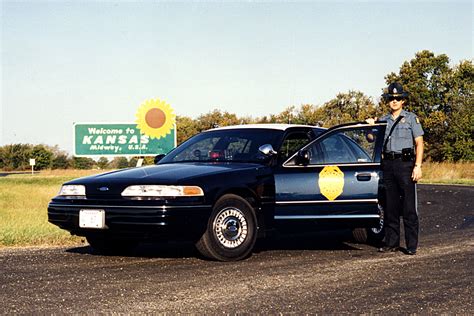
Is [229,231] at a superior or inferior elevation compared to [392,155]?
inferior

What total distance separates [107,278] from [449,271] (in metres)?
3.17

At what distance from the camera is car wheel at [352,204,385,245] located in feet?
30.1

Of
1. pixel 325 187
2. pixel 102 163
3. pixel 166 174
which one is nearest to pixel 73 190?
pixel 166 174

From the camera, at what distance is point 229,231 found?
24.5 feet

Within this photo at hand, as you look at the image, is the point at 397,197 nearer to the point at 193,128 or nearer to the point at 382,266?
the point at 382,266

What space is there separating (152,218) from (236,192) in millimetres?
1082

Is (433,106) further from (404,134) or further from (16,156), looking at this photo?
(16,156)

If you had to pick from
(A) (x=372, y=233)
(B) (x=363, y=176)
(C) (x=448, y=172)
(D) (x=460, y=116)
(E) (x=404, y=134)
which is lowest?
(A) (x=372, y=233)

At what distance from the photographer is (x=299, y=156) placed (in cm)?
810

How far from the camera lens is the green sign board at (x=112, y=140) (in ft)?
118

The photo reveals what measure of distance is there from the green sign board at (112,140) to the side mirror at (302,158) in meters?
27.8

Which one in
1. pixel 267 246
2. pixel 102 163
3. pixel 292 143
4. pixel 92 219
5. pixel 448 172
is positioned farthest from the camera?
pixel 102 163

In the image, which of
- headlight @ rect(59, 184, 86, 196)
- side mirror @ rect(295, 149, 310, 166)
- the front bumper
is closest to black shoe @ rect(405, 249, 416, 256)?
side mirror @ rect(295, 149, 310, 166)

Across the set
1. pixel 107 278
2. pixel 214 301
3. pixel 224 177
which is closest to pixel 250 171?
pixel 224 177
